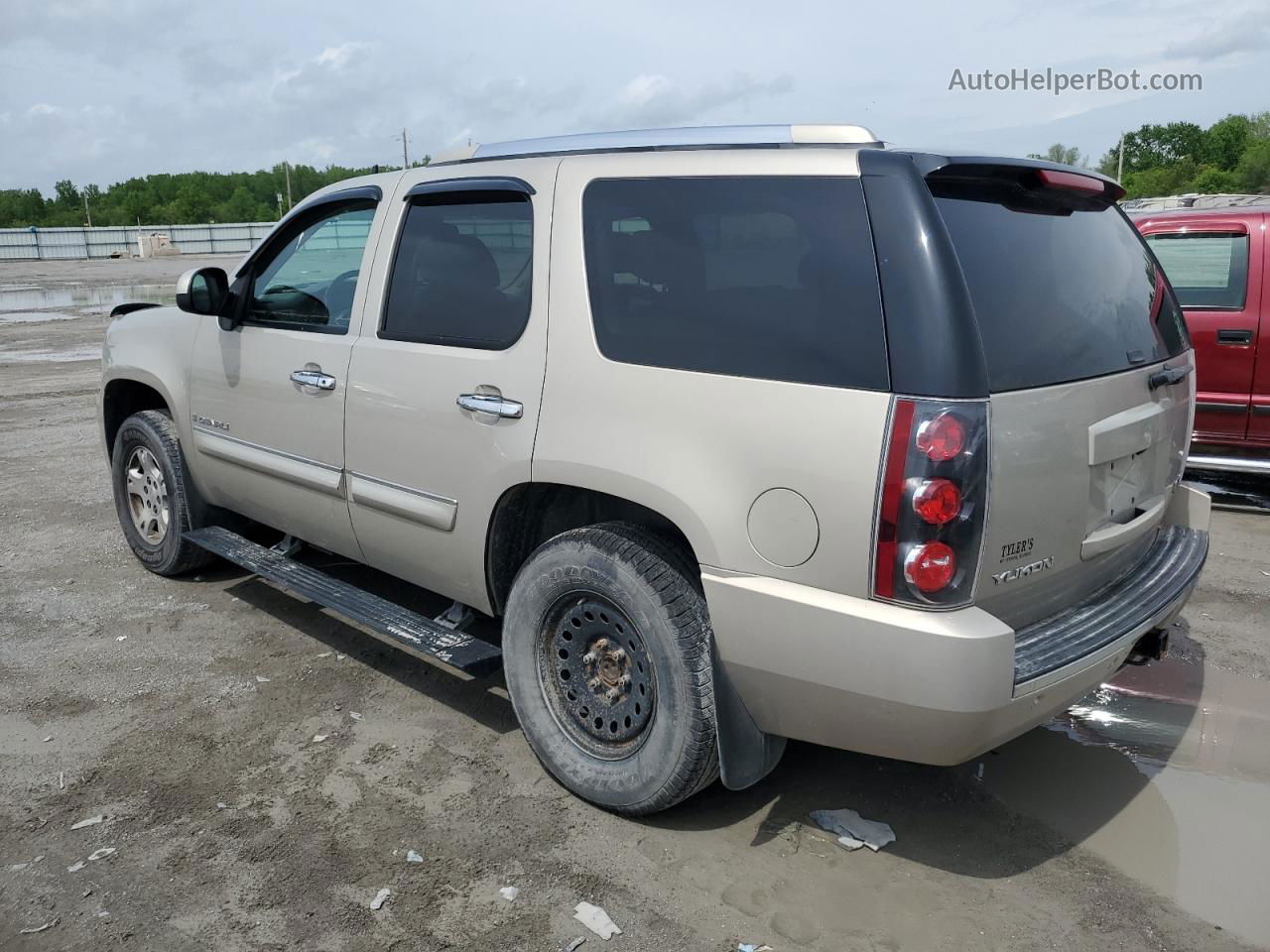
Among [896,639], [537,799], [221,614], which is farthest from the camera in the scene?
[221,614]

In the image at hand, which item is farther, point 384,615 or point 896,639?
point 384,615

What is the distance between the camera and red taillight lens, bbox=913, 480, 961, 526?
2.56 m

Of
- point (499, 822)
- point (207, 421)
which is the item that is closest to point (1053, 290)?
point (499, 822)

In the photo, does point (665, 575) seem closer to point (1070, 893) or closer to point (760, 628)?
point (760, 628)

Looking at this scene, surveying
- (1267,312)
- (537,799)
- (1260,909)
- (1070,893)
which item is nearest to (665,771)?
(537,799)

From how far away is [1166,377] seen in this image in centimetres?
333

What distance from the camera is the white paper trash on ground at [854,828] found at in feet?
10.5

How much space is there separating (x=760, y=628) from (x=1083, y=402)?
108cm

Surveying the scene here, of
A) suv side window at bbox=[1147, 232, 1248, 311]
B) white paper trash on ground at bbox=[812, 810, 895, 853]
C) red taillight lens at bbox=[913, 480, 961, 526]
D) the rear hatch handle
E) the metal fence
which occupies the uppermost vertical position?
the metal fence

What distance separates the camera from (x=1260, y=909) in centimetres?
288

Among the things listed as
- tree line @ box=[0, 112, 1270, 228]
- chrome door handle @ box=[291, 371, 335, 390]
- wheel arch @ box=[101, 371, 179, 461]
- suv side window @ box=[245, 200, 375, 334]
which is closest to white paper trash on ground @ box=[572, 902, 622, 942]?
chrome door handle @ box=[291, 371, 335, 390]

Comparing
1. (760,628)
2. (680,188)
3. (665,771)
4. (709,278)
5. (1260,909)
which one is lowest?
(1260,909)

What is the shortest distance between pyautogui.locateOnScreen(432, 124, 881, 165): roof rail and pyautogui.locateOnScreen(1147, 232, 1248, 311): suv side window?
15.5ft

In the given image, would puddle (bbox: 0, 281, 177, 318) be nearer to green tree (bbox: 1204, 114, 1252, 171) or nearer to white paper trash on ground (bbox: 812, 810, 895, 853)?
white paper trash on ground (bbox: 812, 810, 895, 853)
